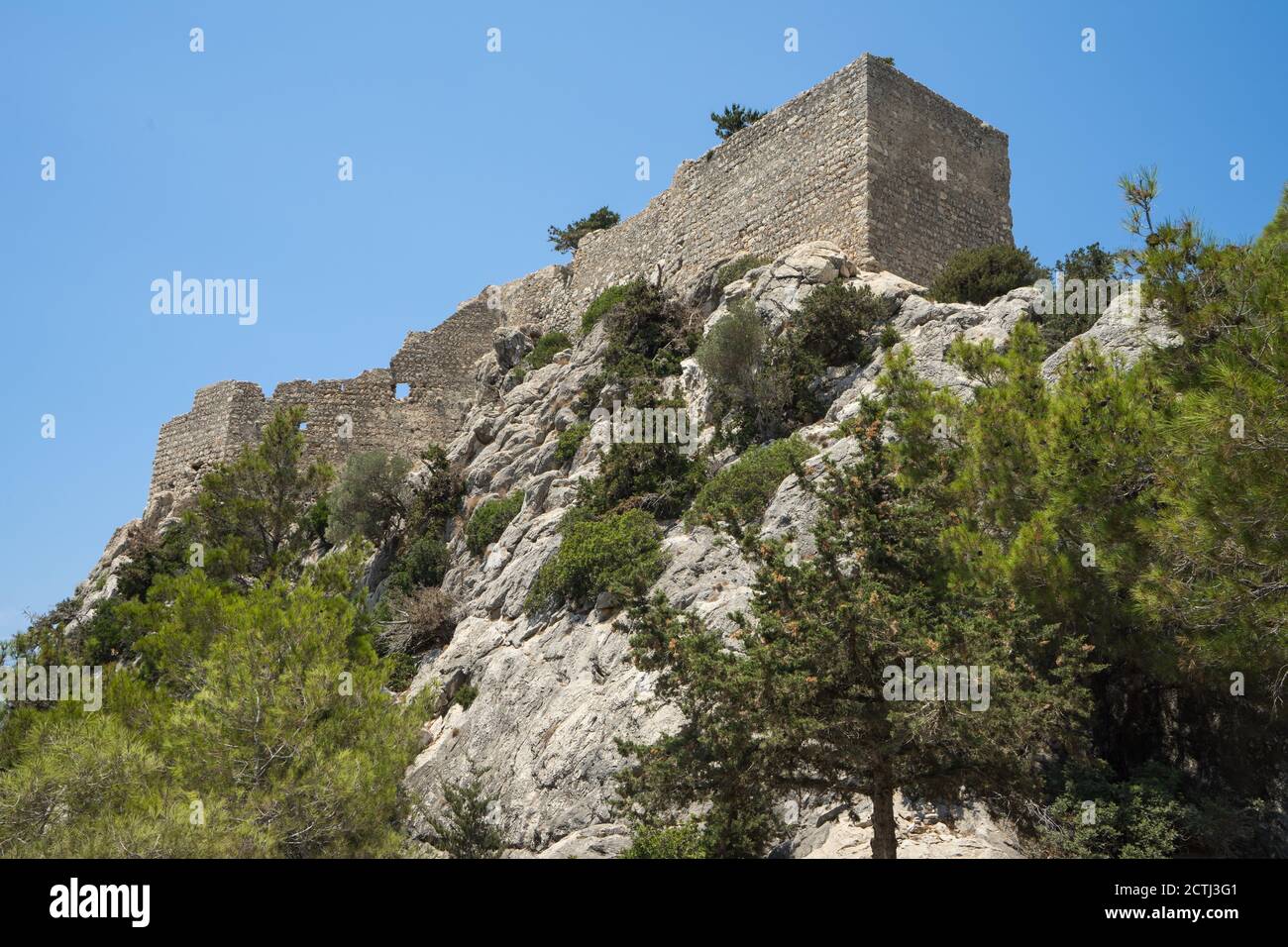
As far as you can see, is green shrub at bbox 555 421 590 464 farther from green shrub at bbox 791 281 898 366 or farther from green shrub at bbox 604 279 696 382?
green shrub at bbox 791 281 898 366

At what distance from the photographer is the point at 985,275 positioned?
18.8 metres

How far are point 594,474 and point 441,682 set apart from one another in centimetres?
433

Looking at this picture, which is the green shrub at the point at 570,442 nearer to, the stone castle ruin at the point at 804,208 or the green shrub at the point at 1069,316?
the stone castle ruin at the point at 804,208

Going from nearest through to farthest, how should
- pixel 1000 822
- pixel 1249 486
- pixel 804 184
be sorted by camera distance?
pixel 1249 486 → pixel 1000 822 → pixel 804 184

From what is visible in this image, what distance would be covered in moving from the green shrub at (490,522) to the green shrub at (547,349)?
651 centimetres

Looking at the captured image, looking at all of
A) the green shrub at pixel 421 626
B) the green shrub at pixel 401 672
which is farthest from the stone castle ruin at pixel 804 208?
the green shrub at pixel 401 672

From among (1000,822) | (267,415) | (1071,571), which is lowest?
(1000,822)

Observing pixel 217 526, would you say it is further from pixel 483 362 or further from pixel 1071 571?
pixel 1071 571

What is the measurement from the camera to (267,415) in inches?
1218

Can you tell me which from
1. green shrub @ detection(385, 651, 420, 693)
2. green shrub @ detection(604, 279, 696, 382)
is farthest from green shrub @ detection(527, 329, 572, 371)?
green shrub @ detection(385, 651, 420, 693)

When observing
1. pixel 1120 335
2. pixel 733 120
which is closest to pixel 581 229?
pixel 733 120

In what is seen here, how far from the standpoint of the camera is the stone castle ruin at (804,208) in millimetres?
20641
